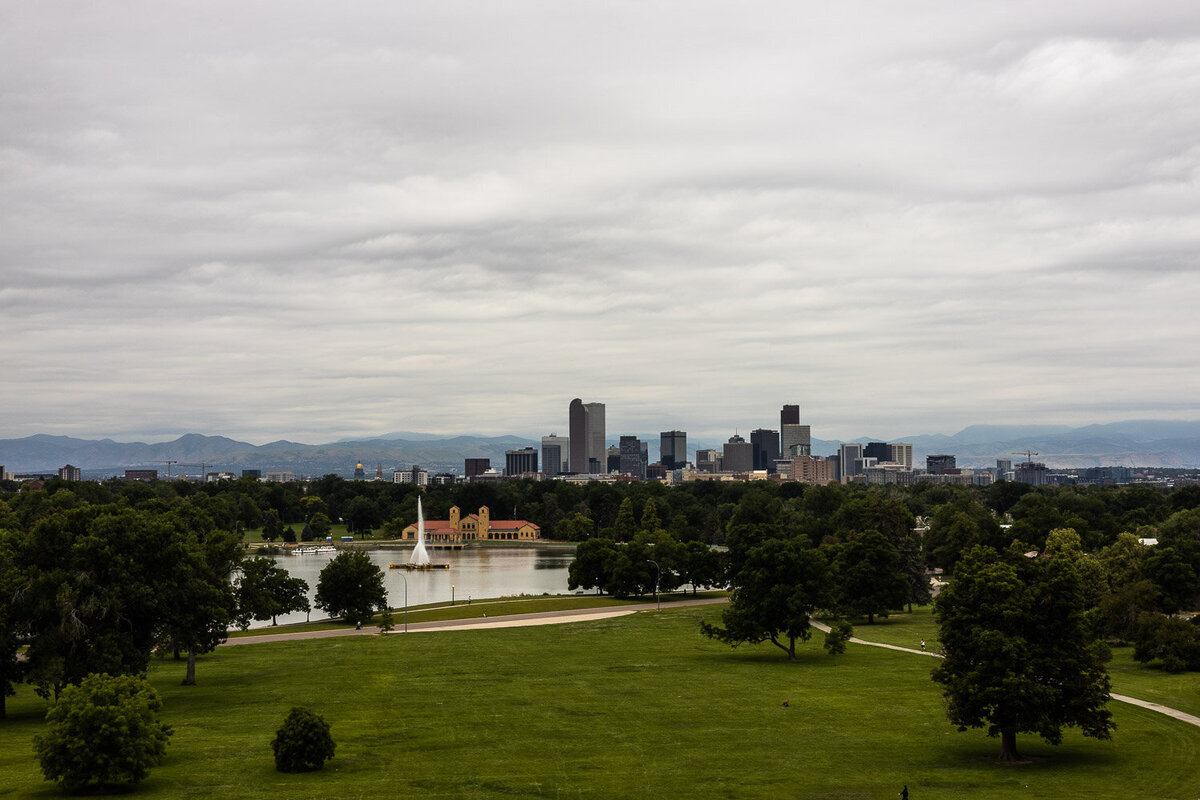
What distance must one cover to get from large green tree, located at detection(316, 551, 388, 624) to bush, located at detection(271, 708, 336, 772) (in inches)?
1823

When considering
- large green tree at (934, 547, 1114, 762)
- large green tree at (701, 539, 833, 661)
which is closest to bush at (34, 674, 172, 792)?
large green tree at (934, 547, 1114, 762)

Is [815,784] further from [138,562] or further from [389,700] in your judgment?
[138,562]

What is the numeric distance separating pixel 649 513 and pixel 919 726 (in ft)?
374

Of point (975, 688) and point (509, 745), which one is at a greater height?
point (975, 688)

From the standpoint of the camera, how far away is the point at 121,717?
3266 centimetres

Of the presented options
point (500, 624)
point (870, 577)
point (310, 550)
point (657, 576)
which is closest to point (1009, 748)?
point (870, 577)

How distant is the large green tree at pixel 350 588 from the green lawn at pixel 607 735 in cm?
1843

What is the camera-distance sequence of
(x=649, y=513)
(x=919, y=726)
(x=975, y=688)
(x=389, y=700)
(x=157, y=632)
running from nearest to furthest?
(x=975, y=688) → (x=919, y=726) → (x=389, y=700) → (x=157, y=632) → (x=649, y=513)

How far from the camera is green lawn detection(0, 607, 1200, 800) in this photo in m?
32.4

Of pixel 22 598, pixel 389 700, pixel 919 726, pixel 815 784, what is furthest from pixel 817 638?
pixel 22 598

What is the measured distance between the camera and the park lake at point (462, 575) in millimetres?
112375

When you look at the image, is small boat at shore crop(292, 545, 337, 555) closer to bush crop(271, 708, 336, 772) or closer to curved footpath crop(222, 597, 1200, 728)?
curved footpath crop(222, 597, 1200, 728)

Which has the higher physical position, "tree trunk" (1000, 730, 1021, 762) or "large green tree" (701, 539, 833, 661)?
"large green tree" (701, 539, 833, 661)

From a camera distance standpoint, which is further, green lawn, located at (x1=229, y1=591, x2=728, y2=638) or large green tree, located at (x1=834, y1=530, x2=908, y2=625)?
large green tree, located at (x1=834, y1=530, x2=908, y2=625)
